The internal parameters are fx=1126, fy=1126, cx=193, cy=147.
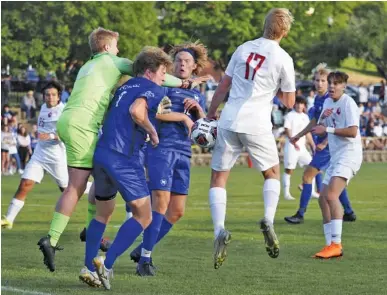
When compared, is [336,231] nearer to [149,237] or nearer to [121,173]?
[149,237]

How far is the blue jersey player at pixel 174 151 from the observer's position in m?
11.1

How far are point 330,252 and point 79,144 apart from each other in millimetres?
3295

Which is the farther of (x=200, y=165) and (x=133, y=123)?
(x=200, y=165)

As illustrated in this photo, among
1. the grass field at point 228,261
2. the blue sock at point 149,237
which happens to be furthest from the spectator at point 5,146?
the blue sock at point 149,237

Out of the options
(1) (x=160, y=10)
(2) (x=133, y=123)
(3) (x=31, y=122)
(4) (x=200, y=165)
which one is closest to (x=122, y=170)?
(2) (x=133, y=123)

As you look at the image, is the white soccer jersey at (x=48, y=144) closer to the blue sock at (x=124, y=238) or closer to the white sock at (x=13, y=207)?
the white sock at (x=13, y=207)

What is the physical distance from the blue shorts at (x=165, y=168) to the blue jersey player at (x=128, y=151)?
1.16 meters

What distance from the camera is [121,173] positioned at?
31.7 feet

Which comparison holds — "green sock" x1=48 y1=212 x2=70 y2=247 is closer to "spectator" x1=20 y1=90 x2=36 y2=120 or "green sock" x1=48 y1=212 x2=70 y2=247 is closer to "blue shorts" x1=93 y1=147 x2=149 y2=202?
"blue shorts" x1=93 y1=147 x2=149 y2=202

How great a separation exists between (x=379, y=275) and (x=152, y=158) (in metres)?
2.48

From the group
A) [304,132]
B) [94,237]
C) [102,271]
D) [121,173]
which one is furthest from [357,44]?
[102,271]

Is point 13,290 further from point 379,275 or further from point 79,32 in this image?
point 79,32

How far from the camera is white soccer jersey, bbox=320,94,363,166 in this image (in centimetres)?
1248

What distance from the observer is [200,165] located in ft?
125
